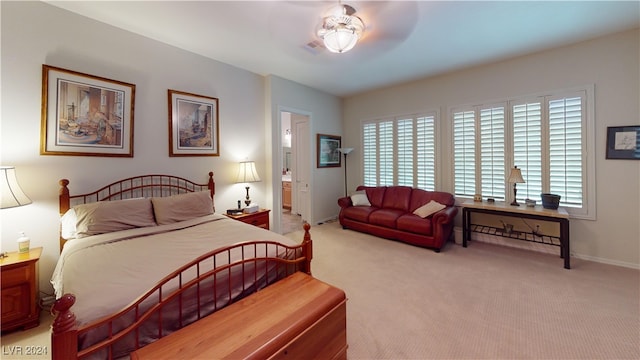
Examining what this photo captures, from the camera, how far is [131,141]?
2986 mm

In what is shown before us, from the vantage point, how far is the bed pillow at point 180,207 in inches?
110

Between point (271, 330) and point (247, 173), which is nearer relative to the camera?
point (271, 330)

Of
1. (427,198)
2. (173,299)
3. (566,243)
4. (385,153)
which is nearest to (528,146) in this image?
(566,243)

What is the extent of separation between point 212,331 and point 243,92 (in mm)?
3667

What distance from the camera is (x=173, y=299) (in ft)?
4.81

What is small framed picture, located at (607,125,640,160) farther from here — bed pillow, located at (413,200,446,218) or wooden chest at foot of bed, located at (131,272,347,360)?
wooden chest at foot of bed, located at (131,272,347,360)

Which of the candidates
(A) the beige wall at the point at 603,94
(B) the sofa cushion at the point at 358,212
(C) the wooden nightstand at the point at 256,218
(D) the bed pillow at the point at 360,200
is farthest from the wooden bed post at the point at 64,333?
(A) the beige wall at the point at 603,94

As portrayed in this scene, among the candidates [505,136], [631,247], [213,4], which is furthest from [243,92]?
[631,247]

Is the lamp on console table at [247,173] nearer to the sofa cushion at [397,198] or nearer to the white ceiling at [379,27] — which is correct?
the white ceiling at [379,27]

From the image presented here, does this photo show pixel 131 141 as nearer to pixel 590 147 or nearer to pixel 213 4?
pixel 213 4

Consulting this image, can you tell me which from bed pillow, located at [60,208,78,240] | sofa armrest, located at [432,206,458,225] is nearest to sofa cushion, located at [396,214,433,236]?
sofa armrest, located at [432,206,458,225]

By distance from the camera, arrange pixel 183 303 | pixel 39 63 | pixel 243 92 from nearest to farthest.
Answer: pixel 183 303 → pixel 39 63 → pixel 243 92

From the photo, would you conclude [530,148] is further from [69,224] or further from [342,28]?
[69,224]

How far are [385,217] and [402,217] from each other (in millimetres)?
284
